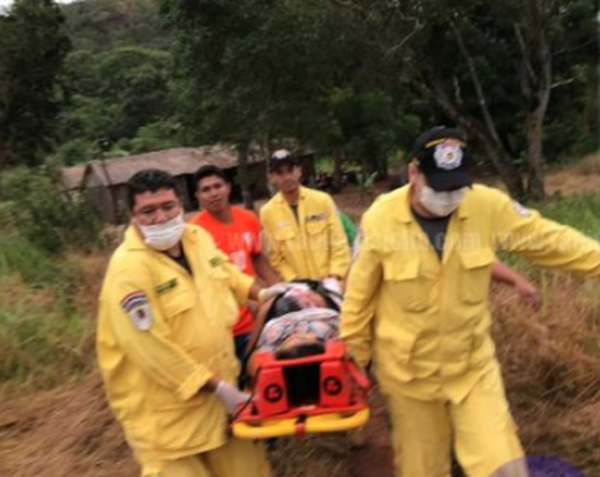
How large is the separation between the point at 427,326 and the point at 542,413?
175 centimetres

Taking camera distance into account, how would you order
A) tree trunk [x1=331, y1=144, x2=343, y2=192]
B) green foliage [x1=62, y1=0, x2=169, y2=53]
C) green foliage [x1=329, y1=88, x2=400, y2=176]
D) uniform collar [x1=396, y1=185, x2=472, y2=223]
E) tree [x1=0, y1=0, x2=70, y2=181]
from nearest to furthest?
uniform collar [x1=396, y1=185, x2=472, y2=223] → tree [x1=0, y1=0, x2=70, y2=181] → green foliage [x1=329, y1=88, x2=400, y2=176] → tree trunk [x1=331, y1=144, x2=343, y2=192] → green foliage [x1=62, y1=0, x2=169, y2=53]

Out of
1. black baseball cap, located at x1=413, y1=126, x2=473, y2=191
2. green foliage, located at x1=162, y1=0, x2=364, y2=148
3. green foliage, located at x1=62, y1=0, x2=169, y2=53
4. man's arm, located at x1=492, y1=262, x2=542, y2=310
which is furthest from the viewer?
green foliage, located at x1=62, y1=0, x2=169, y2=53

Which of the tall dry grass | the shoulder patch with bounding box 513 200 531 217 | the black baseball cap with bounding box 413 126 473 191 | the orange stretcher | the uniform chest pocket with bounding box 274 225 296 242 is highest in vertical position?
the black baseball cap with bounding box 413 126 473 191

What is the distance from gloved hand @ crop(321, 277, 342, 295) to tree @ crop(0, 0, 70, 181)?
20.8m

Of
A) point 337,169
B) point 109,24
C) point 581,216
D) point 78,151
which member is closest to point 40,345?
point 581,216

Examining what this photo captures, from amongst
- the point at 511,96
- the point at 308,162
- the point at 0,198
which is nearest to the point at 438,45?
the point at 511,96

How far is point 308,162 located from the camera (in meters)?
28.2

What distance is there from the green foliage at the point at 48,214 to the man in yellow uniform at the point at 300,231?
6.10 meters

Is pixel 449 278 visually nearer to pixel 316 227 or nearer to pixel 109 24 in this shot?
pixel 316 227

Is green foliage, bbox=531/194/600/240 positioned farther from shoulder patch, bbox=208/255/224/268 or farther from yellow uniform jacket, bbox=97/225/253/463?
yellow uniform jacket, bbox=97/225/253/463

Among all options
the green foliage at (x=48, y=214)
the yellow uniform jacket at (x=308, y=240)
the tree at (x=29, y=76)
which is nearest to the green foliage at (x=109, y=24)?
the tree at (x=29, y=76)

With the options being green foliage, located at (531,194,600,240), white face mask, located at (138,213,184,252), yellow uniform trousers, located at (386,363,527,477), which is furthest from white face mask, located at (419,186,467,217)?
green foliage, located at (531,194,600,240)

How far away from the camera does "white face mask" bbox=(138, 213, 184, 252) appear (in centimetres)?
283

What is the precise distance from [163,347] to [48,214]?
321 inches
